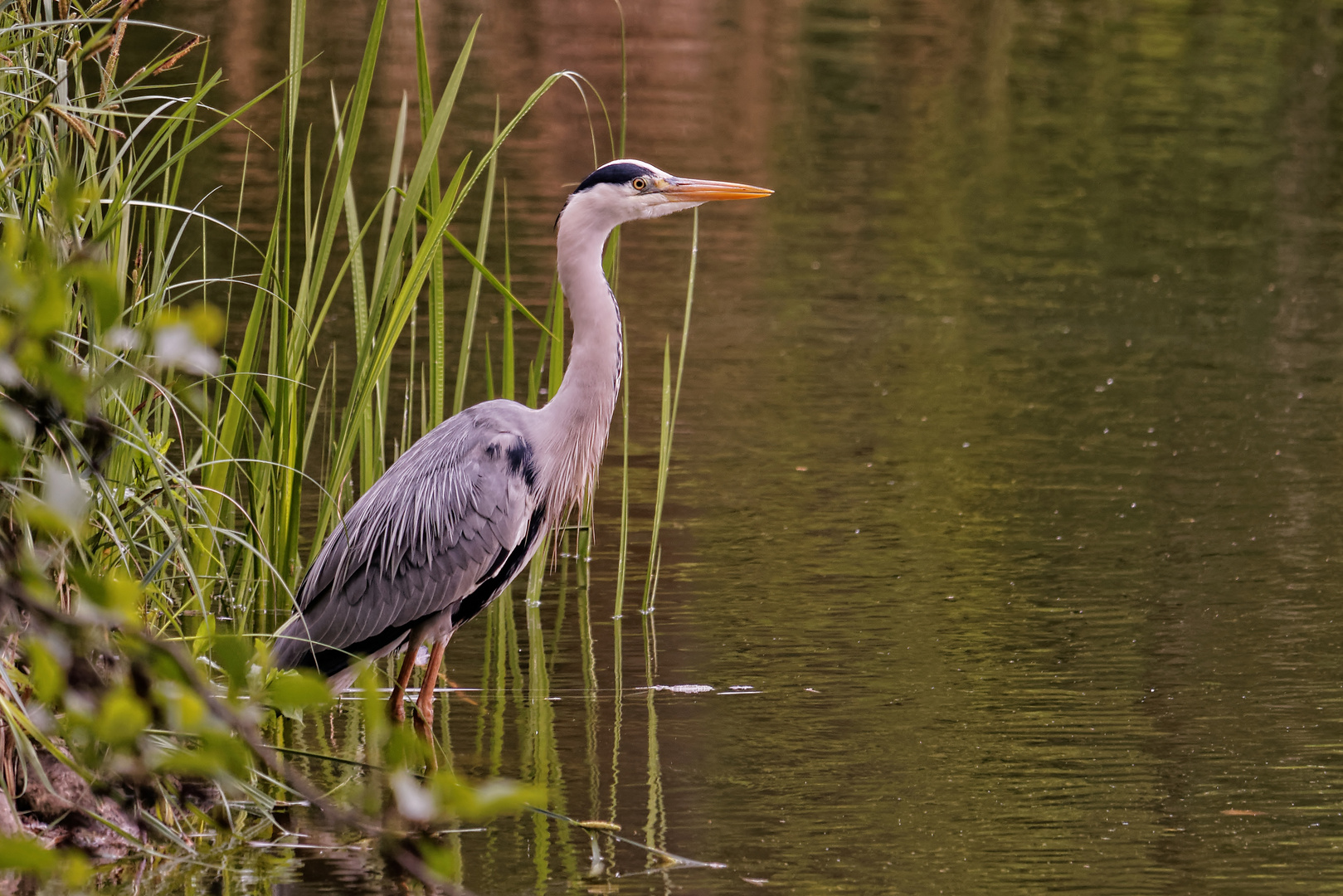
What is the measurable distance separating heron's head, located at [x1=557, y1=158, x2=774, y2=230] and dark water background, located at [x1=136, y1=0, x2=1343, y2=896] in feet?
4.44

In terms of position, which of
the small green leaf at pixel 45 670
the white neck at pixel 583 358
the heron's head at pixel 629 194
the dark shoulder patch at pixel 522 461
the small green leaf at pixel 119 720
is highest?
the small green leaf at pixel 45 670

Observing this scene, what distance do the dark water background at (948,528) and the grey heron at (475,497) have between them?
0.30 meters

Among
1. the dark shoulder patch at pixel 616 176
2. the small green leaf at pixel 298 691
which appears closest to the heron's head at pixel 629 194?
the dark shoulder patch at pixel 616 176

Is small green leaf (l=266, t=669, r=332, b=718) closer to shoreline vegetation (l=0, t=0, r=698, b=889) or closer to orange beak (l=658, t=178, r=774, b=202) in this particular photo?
shoreline vegetation (l=0, t=0, r=698, b=889)

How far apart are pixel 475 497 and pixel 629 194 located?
3.28 feet

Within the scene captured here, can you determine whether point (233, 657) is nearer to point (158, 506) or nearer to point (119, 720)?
point (119, 720)

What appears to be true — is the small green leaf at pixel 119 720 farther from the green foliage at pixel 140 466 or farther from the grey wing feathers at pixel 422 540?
the grey wing feathers at pixel 422 540

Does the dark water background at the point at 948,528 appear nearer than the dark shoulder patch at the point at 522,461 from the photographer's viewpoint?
Yes

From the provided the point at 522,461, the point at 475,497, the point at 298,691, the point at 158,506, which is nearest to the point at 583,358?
the point at 522,461

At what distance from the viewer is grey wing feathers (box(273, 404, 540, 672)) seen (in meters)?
4.77

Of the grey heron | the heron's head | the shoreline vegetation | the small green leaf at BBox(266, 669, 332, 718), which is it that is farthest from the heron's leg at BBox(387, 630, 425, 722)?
the small green leaf at BBox(266, 669, 332, 718)

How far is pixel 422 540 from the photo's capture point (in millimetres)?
4797

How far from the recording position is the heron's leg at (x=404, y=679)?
4.59 metres

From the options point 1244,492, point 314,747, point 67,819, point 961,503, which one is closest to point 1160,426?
point 1244,492
